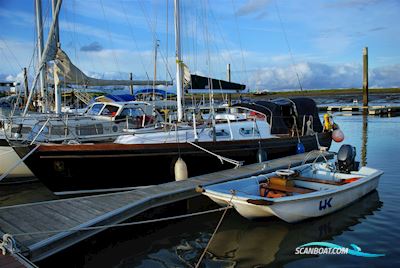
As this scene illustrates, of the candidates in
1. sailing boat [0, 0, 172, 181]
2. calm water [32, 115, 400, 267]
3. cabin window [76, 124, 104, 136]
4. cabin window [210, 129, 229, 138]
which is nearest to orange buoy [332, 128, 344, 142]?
cabin window [210, 129, 229, 138]

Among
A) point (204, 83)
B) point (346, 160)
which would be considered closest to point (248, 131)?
point (204, 83)

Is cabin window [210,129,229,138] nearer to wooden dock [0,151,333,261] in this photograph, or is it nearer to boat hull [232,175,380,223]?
wooden dock [0,151,333,261]

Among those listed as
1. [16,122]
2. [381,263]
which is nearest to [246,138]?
[381,263]

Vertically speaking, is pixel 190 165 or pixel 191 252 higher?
pixel 190 165

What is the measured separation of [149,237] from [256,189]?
275 cm

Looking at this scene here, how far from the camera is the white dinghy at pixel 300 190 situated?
284 inches

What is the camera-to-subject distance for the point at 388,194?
9953 millimetres

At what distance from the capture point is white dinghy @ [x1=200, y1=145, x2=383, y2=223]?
7.22m

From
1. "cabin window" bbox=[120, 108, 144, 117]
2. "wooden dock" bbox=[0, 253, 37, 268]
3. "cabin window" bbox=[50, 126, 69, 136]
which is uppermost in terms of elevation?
"cabin window" bbox=[120, 108, 144, 117]

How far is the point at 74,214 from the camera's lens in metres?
6.98

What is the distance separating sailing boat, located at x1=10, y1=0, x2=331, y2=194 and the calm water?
1.79 meters

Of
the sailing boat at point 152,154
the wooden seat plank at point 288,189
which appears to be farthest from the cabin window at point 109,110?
the wooden seat plank at point 288,189

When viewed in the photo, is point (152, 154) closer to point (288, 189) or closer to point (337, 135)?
point (288, 189)

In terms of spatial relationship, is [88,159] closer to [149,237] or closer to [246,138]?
[149,237]
